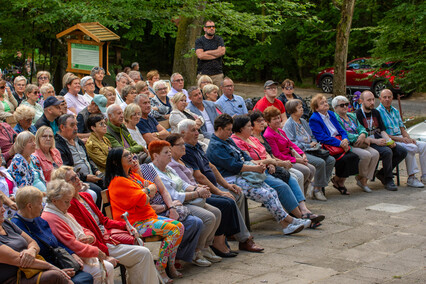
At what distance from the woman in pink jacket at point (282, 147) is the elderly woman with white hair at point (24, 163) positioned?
363cm

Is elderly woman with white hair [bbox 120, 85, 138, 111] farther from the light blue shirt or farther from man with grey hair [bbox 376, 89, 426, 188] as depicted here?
man with grey hair [bbox 376, 89, 426, 188]

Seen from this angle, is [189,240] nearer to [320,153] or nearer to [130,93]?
[130,93]

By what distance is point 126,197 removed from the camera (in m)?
5.94

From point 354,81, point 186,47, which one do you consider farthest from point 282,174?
point 354,81

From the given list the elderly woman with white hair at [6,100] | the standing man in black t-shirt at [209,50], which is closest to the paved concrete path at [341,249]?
the standing man in black t-shirt at [209,50]

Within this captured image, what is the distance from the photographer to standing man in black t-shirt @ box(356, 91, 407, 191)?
1056 cm

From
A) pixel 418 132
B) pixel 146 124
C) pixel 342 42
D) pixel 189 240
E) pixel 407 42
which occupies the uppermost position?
pixel 407 42

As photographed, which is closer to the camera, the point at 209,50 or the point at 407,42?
the point at 209,50

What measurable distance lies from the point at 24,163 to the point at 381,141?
21.5 feet

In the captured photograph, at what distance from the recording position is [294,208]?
800 centimetres

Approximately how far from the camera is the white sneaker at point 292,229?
766cm

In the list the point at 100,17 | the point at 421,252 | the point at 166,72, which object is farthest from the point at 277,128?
the point at 166,72

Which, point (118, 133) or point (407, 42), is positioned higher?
point (407, 42)

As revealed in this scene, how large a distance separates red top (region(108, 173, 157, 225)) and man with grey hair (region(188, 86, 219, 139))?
350cm
